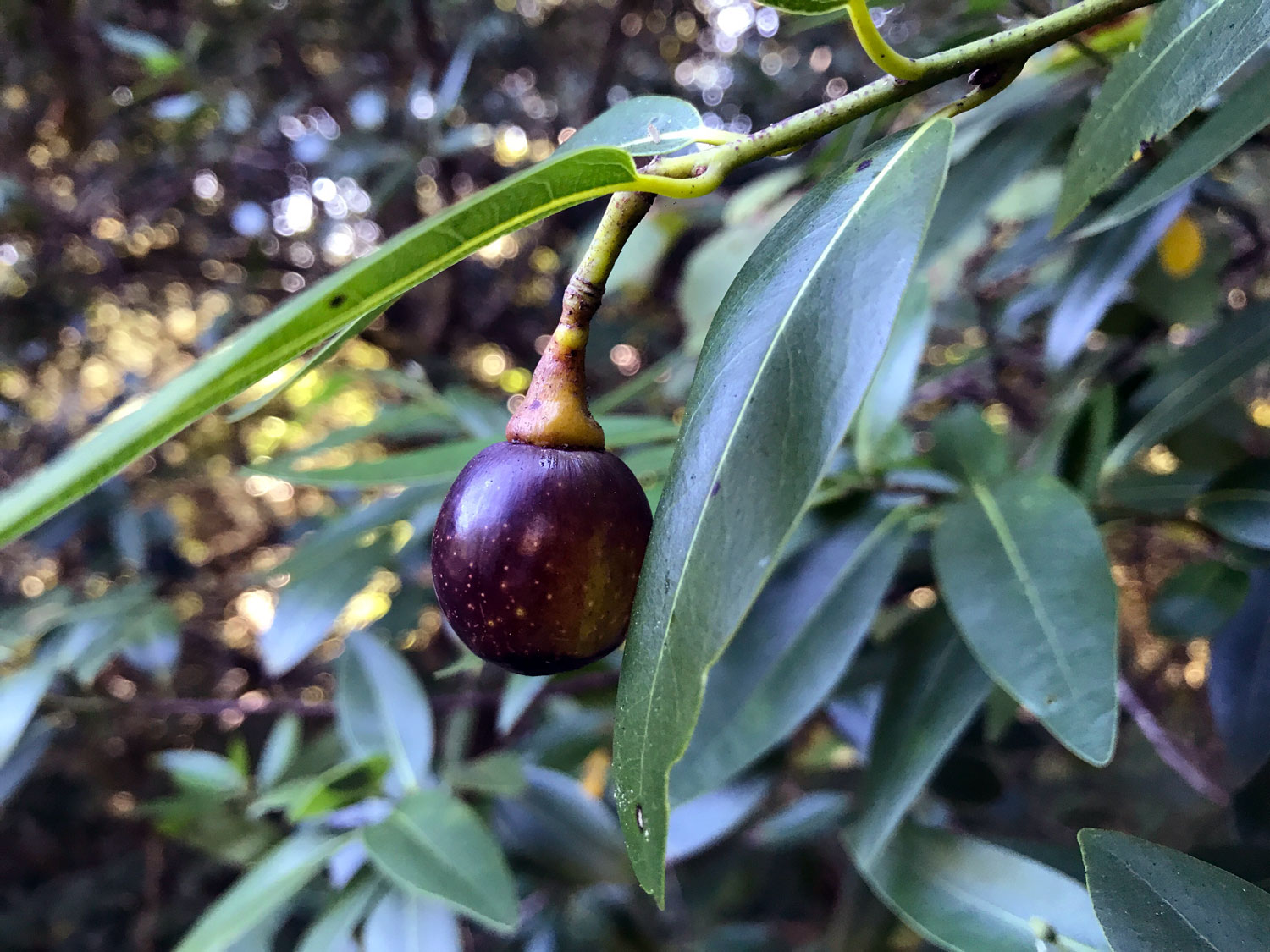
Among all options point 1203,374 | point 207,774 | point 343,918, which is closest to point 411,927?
point 343,918

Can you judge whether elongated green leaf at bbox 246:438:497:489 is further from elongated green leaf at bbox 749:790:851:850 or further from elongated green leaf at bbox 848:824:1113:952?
elongated green leaf at bbox 749:790:851:850

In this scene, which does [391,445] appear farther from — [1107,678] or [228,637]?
[1107,678]

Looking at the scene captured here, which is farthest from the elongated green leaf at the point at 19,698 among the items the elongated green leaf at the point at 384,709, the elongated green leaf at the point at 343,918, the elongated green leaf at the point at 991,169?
the elongated green leaf at the point at 991,169

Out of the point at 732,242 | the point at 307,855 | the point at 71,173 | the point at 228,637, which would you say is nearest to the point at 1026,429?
the point at 732,242

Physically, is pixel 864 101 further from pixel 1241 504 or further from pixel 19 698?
pixel 19 698

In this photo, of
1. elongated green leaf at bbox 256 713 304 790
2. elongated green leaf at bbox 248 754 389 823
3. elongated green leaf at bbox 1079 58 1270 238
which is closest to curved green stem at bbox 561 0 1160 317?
elongated green leaf at bbox 1079 58 1270 238
